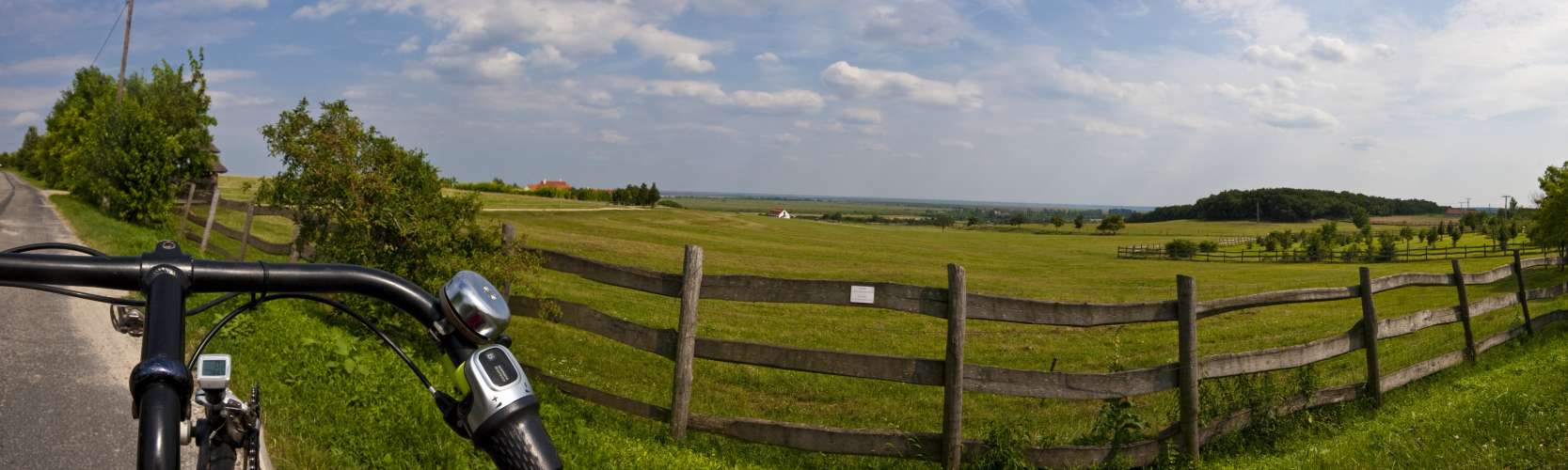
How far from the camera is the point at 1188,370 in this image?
278 inches

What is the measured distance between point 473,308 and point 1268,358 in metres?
7.95

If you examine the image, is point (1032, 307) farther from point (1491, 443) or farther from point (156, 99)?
point (156, 99)

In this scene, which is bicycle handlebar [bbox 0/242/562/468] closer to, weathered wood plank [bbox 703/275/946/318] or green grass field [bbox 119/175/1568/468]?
green grass field [bbox 119/175/1568/468]

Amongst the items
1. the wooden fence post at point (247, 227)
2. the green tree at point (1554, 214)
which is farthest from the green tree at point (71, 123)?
the green tree at point (1554, 214)

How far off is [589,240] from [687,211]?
40.1m

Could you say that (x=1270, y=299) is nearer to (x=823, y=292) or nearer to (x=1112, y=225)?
(x=823, y=292)

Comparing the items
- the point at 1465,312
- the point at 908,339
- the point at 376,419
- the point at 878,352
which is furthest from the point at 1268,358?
the point at 908,339

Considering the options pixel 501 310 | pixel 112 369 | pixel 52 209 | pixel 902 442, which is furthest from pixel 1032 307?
pixel 52 209

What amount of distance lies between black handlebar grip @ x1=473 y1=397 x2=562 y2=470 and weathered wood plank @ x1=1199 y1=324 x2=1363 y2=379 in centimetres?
714

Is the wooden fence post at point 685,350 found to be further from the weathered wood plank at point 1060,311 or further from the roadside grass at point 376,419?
the weathered wood plank at point 1060,311

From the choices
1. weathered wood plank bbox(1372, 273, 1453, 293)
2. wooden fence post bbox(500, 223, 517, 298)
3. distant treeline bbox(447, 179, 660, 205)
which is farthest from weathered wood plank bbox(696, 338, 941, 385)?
distant treeline bbox(447, 179, 660, 205)

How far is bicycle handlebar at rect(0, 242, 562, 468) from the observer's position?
3.39 feet

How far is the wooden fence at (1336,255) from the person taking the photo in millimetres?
66375

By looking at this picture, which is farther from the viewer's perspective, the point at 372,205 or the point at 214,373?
the point at 372,205
